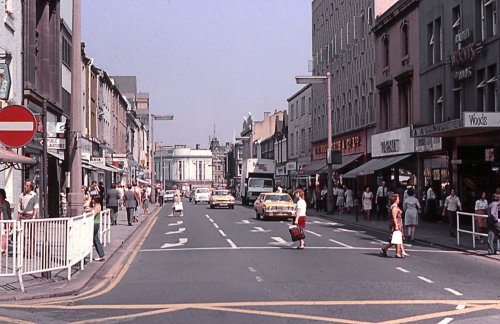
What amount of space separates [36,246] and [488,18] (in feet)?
70.6

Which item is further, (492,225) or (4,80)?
(492,225)

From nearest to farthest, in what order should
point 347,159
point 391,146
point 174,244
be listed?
point 174,244 < point 391,146 < point 347,159

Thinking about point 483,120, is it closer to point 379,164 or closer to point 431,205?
point 431,205

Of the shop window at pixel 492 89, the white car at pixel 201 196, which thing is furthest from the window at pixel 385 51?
the white car at pixel 201 196

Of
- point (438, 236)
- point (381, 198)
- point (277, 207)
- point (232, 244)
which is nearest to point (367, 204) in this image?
point (381, 198)

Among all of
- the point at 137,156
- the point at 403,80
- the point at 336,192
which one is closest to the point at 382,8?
the point at 403,80

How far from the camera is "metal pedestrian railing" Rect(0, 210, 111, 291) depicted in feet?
41.5

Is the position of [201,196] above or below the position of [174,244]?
above

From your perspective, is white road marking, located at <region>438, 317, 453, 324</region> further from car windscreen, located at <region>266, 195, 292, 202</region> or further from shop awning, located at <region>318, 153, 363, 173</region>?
shop awning, located at <region>318, 153, 363, 173</region>

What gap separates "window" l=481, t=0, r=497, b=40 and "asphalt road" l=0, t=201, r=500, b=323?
1057 cm

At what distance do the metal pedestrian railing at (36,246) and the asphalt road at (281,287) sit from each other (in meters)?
0.91

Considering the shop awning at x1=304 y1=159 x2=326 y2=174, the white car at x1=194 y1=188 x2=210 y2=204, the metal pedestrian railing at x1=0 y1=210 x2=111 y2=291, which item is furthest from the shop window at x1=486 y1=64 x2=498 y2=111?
the white car at x1=194 y1=188 x2=210 y2=204

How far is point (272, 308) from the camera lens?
10797 mm

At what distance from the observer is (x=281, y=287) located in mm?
12992
